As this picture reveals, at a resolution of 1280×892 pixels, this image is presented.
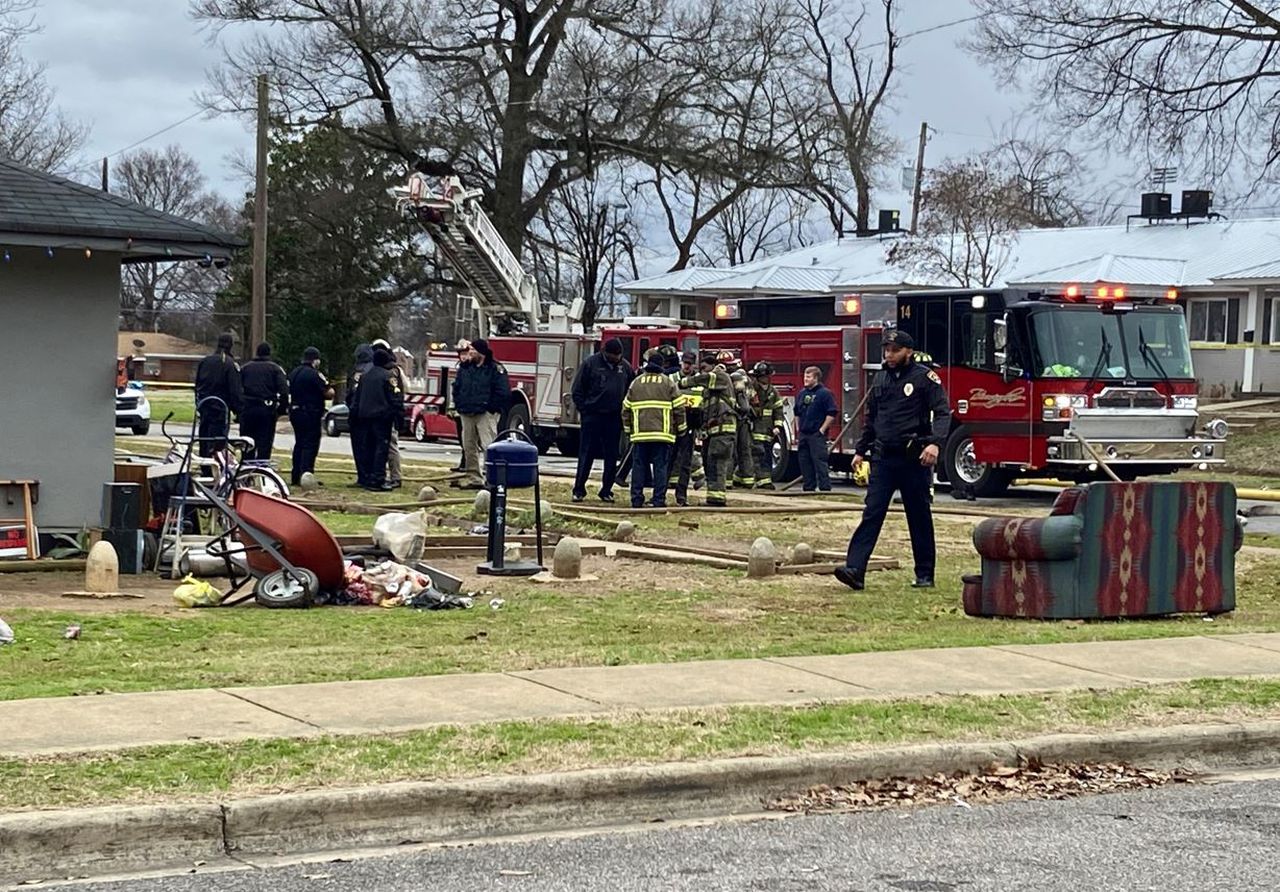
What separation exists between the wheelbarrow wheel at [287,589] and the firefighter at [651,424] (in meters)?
7.58

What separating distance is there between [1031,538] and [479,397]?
11.5 meters

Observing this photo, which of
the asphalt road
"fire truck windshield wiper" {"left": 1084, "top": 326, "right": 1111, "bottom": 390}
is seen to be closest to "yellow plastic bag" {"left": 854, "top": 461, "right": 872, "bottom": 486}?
"fire truck windshield wiper" {"left": 1084, "top": 326, "right": 1111, "bottom": 390}

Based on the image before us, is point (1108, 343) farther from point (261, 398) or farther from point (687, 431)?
point (261, 398)

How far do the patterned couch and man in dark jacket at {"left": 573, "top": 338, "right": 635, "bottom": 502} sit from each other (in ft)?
27.2

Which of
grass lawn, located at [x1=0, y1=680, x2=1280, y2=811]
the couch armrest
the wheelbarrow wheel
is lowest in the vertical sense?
grass lawn, located at [x1=0, y1=680, x2=1280, y2=811]

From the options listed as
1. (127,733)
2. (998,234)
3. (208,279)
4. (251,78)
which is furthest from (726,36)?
(208,279)

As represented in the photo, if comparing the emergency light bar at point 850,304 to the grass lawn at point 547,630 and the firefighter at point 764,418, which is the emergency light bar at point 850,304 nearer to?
the firefighter at point 764,418

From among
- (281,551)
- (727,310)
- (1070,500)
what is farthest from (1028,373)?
(281,551)

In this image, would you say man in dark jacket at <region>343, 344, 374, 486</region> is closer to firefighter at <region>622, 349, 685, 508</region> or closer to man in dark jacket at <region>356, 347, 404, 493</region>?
man in dark jacket at <region>356, 347, 404, 493</region>

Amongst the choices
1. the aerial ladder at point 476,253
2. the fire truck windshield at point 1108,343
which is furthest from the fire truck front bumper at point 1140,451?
the aerial ladder at point 476,253

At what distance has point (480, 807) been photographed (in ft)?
22.0

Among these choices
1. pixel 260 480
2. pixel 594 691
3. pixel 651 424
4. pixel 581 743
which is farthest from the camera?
pixel 651 424

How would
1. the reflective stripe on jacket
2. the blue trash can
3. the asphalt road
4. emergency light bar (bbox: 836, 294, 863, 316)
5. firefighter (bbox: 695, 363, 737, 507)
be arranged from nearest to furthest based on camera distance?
1. the asphalt road
2. the blue trash can
3. the reflective stripe on jacket
4. firefighter (bbox: 695, 363, 737, 507)
5. emergency light bar (bbox: 836, 294, 863, 316)

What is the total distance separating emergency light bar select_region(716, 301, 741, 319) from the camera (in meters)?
27.8
